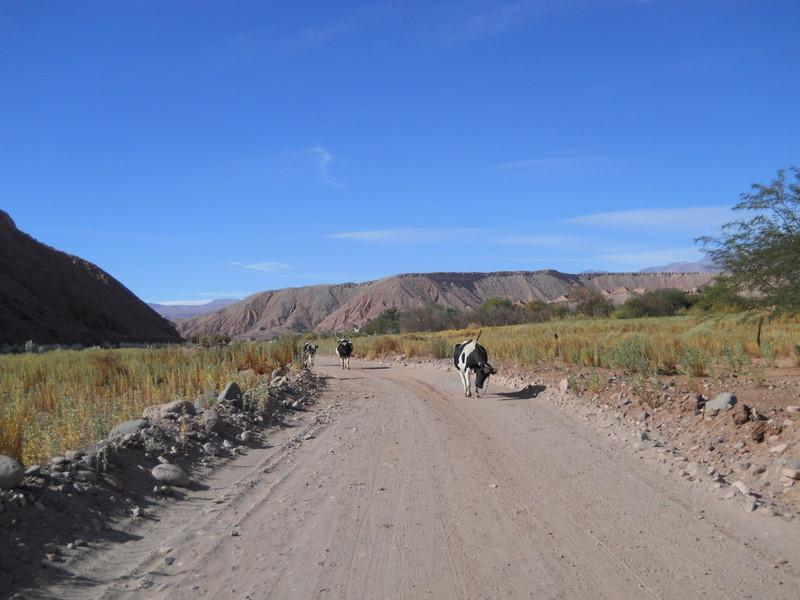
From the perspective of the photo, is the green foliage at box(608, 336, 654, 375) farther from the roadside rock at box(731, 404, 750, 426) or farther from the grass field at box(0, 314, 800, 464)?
the roadside rock at box(731, 404, 750, 426)

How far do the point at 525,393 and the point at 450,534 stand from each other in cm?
1028

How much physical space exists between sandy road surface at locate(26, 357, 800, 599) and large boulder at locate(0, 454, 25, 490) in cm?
117

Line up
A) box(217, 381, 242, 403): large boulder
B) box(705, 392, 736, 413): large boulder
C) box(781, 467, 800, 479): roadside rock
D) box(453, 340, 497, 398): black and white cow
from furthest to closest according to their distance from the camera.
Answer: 1. box(453, 340, 497, 398): black and white cow
2. box(217, 381, 242, 403): large boulder
3. box(705, 392, 736, 413): large boulder
4. box(781, 467, 800, 479): roadside rock

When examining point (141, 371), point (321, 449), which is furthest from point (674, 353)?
point (141, 371)

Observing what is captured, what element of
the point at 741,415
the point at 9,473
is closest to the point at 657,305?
the point at 741,415

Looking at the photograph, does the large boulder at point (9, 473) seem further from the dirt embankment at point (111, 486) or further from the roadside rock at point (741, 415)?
the roadside rock at point (741, 415)

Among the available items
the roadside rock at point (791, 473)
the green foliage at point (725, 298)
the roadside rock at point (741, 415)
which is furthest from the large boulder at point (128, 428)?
the green foliage at point (725, 298)

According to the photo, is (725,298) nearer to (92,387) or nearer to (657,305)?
(92,387)

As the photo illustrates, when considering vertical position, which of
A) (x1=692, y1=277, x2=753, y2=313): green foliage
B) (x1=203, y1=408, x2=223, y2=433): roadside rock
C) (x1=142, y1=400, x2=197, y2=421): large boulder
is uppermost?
(x1=692, y1=277, x2=753, y2=313): green foliage

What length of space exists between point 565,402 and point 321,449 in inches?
231

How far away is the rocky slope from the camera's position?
158 feet

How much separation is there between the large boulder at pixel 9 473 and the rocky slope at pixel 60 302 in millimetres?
42827

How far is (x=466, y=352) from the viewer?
16250 mm

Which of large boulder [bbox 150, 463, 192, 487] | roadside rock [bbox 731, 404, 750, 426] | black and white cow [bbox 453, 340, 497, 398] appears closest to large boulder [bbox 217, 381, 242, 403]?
Answer: large boulder [bbox 150, 463, 192, 487]
